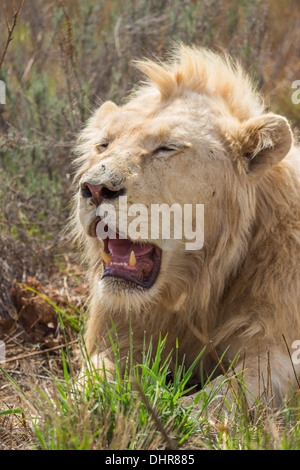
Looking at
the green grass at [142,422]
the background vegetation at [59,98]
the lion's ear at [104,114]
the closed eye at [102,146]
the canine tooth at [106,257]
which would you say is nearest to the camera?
the green grass at [142,422]

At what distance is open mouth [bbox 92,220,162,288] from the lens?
124 inches

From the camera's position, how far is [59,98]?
226 inches

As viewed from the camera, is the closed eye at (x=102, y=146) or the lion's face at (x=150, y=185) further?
the closed eye at (x=102, y=146)

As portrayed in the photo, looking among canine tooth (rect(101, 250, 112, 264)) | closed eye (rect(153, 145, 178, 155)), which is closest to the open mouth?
canine tooth (rect(101, 250, 112, 264))

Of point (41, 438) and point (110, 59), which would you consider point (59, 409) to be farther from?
point (110, 59)

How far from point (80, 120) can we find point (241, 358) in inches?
95.9

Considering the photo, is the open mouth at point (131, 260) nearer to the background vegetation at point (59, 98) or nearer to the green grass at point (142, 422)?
the green grass at point (142, 422)

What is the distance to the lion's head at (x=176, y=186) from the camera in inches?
119

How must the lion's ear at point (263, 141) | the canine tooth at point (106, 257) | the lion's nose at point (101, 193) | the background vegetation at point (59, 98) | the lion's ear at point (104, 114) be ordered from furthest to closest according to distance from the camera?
1. the background vegetation at point (59, 98)
2. the lion's ear at point (104, 114)
3. the canine tooth at point (106, 257)
4. the lion's ear at point (263, 141)
5. the lion's nose at point (101, 193)

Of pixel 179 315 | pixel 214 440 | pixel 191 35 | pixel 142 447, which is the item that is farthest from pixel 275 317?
pixel 191 35

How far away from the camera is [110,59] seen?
19.3ft

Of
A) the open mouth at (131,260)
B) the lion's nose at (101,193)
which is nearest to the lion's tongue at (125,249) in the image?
the open mouth at (131,260)

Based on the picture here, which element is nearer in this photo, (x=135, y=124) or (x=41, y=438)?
(x=41, y=438)

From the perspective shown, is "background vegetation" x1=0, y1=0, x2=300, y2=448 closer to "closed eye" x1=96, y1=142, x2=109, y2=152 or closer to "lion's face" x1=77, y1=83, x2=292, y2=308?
"lion's face" x1=77, y1=83, x2=292, y2=308
